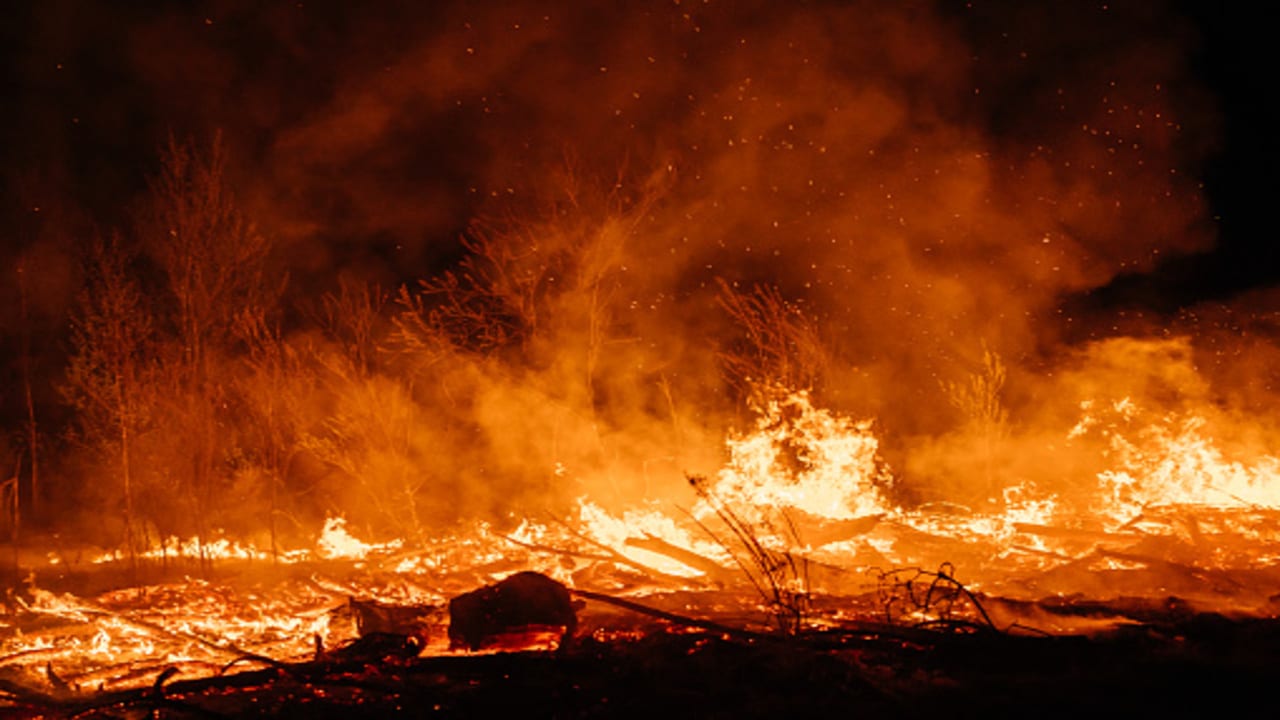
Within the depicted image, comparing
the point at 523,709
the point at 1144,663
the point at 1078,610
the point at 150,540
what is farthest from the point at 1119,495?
the point at 150,540

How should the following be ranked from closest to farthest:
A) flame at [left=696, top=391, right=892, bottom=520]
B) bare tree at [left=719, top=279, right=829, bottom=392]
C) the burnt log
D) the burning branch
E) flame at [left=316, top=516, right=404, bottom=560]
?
the burning branch < the burnt log < flame at [left=696, top=391, right=892, bottom=520] < flame at [left=316, top=516, right=404, bottom=560] < bare tree at [left=719, top=279, right=829, bottom=392]

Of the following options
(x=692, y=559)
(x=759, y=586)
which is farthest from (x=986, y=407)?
(x=759, y=586)

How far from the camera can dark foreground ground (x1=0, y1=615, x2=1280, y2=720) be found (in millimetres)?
3764

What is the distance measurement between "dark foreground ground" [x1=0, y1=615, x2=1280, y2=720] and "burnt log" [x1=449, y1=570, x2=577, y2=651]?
69 cm

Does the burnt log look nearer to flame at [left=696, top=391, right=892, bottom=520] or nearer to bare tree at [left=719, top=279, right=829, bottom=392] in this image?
flame at [left=696, top=391, right=892, bottom=520]

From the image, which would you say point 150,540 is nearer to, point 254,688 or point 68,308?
point 68,308

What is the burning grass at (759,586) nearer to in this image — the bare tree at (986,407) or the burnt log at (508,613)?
the burnt log at (508,613)

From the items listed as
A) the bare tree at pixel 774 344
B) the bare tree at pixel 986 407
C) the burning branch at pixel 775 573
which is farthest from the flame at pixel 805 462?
the burning branch at pixel 775 573

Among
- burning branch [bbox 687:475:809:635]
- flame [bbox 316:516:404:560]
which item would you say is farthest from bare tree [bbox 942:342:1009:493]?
flame [bbox 316:516:404:560]

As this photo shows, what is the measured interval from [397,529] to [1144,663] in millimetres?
14562

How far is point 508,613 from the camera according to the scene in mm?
6109

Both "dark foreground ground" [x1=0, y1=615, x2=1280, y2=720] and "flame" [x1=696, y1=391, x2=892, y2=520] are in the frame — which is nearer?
"dark foreground ground" [x1=0, y1=615, x2=1280, y2=720]

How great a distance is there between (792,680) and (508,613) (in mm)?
2568

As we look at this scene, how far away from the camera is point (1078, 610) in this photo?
6.23m
